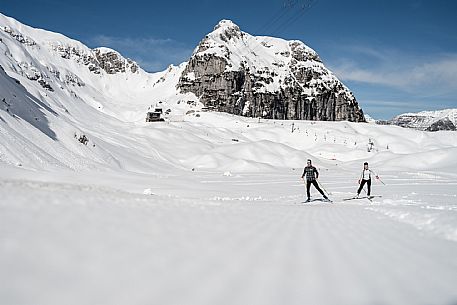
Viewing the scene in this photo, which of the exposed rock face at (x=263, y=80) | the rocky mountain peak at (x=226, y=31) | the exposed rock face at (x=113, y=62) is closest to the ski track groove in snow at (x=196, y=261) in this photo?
the exposed rock face at (x=263, y=80)

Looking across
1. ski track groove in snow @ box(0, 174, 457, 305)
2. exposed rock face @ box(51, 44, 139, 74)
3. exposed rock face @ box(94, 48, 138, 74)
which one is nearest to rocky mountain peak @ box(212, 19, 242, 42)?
exposed rock face @ box(94, 48, 138, 74)

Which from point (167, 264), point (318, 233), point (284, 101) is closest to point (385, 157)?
point (318, 233)

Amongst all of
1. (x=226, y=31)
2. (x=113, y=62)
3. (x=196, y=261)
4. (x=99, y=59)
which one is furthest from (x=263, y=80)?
(x=196, y=261)

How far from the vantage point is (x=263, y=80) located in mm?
140375

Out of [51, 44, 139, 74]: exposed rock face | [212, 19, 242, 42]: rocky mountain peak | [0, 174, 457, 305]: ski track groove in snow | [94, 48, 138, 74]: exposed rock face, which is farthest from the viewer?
[94, 48, 138, 74]: exposed rock face

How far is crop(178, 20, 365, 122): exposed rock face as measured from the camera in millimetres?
130125

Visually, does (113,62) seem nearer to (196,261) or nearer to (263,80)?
(263,80)

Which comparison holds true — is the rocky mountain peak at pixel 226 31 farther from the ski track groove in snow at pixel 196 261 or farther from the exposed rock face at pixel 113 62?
the ski track groove in snow at pixel 196 261

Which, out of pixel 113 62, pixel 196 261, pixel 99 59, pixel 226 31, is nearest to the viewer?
pixel 196 261

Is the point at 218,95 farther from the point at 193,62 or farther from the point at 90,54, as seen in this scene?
the point at 90,54

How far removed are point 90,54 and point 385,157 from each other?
155839 millimetres

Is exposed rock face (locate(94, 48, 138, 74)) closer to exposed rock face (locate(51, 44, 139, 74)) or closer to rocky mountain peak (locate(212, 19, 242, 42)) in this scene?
exposed rock face (locate(51, 44, 139, 74))

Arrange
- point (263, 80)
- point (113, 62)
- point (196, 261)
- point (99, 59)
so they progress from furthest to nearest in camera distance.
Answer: point (113, 62), point (99, 59), point (263, 80), point (196, 261)

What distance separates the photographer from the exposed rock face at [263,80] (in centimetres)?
13012
